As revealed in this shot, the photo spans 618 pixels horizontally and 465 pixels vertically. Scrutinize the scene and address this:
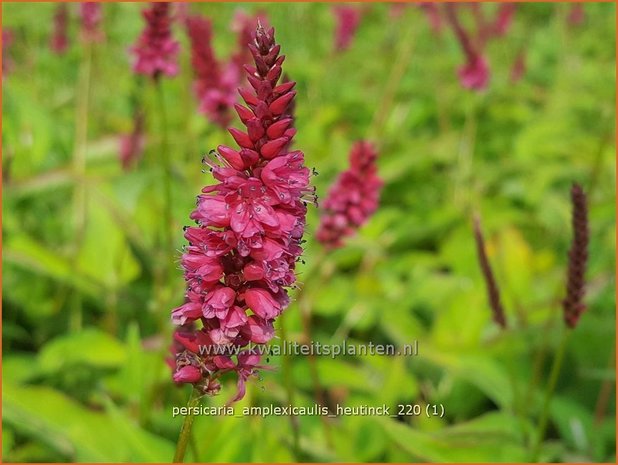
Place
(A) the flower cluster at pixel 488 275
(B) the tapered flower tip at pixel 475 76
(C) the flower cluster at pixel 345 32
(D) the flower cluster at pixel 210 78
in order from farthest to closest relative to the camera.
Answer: (C) the flower cluster at pixel 345 32, (B) the tapered flower tip at pixel 475 76, (D) the flower cluster at pixel 210 78, (A) the flower cluster at pixel 488 275

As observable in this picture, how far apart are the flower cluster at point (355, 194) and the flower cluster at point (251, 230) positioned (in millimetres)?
1129

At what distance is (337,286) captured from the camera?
4031 millimetres

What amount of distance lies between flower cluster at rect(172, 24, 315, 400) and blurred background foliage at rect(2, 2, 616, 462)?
1.51 feet

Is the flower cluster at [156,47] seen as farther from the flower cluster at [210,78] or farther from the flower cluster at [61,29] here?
the flower cluster at [61,29]

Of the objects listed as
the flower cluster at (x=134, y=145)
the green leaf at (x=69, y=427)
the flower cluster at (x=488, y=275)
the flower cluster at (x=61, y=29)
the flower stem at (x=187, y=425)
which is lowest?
the green leaf at (x=69, y=427)

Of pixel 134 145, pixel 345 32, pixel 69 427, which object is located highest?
pixel 345 32

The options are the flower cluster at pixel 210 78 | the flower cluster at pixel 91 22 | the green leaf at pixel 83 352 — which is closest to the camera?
the flower cluster at pixel 210 78

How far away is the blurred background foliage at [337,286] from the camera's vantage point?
284 centimetres

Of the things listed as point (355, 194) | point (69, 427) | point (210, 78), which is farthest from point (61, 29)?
point (355, 194)

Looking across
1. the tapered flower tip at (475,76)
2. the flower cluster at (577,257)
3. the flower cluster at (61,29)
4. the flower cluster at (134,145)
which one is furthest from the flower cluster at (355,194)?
the flower cluster at (61,29)

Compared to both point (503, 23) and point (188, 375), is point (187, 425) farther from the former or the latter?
point (503, 23)

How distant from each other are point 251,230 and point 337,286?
2.69 meters

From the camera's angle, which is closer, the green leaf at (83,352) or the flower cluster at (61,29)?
the green leaf at (83,352)

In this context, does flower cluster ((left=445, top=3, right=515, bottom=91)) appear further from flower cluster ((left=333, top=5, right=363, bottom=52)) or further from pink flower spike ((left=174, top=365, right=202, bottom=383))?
pink flower spike ((left=174, top=365, right=202, bottom=383))
